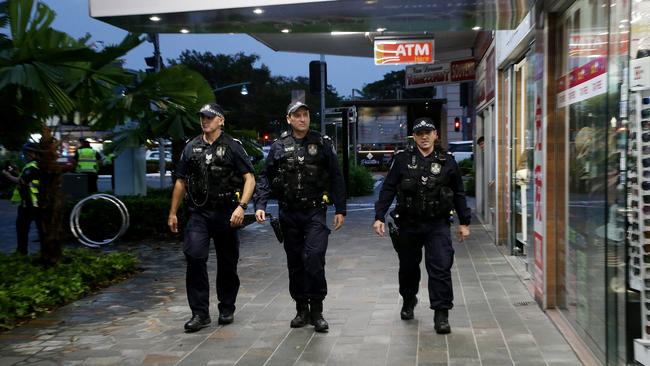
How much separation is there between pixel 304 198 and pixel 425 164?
1.01 m

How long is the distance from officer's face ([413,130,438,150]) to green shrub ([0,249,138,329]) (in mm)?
3801

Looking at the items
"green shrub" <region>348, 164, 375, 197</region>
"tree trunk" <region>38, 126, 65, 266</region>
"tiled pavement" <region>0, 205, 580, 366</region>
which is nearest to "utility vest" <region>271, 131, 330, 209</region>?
"tiled pavement" <region>0, 205, 580, 366</region>

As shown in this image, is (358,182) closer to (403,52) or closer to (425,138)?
(403,52)

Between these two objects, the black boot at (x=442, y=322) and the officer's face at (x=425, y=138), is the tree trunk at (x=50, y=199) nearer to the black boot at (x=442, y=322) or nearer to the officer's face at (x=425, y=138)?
the officer's face at (x=425, y=138)

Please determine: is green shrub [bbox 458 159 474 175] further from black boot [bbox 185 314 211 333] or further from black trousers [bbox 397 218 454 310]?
black boot [bbox 185 314 211 333]

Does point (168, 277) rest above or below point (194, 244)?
below

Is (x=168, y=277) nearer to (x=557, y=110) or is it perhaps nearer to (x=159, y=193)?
(x=557, y=110)

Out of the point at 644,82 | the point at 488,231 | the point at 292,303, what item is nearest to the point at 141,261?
the point at 292,303

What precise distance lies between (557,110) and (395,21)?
7.14 ft

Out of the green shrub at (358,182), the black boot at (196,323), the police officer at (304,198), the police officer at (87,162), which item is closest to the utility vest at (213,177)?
the police officer at (304,198)

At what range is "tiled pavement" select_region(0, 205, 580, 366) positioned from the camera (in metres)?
5.34

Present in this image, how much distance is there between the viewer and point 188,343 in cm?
579

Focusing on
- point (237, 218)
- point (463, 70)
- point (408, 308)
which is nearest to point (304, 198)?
point (237, 218)

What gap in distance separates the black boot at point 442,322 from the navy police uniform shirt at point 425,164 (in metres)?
0.75
